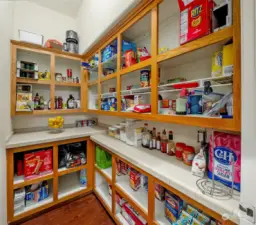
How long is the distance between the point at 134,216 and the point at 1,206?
3.90 ft

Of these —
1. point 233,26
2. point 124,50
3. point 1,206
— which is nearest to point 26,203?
point 1,206

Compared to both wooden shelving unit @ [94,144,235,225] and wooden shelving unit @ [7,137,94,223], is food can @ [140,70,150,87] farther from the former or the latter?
wooden shelving unit @ [7,137,94,223]

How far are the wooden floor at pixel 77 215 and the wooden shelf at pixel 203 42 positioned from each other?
170 centimetres

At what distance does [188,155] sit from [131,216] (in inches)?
31.8

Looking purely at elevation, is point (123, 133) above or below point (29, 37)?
below

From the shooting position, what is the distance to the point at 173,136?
122 centimetres

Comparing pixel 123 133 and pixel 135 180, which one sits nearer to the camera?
pixel 135 180

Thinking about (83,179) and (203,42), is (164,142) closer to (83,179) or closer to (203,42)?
(203,42)

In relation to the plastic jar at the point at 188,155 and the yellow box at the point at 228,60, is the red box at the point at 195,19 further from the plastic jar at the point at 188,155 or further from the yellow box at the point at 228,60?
the plastic jar at the point at 188,155

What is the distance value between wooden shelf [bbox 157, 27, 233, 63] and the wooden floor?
170 cm

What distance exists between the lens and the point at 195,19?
2.44ft

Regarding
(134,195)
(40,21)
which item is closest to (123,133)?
(134,195)

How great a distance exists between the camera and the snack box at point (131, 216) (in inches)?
45.6

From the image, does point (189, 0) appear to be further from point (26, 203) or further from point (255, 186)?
point (26, 203)
